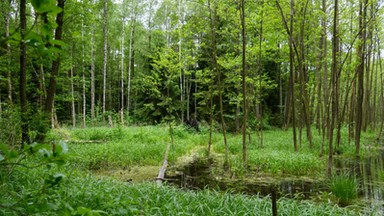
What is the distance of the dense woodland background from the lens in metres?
6.65

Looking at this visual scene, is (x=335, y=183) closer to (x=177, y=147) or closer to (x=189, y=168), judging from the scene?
(x=189, y=168)

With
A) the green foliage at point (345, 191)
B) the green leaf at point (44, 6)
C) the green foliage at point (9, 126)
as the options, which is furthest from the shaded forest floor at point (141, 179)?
the green foliage at point (9, 126)

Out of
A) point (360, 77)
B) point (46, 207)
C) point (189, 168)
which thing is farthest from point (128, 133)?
point (46, 207)

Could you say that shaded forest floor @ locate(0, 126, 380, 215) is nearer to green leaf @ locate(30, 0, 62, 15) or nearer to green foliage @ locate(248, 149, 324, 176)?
green foliage @ locate(248, 149, 324, 176)

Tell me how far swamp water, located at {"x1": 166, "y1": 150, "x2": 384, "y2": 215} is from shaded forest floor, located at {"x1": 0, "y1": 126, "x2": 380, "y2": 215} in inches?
11.5

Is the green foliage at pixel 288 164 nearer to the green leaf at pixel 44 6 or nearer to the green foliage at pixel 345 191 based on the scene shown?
the green foliage at pixel 345 191

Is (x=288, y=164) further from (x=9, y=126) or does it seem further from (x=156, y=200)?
(x=9, y=126)

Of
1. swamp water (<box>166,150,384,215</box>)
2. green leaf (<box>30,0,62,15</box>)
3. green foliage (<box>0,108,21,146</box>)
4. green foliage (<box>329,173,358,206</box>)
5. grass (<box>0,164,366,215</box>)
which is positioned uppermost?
green leaf (<box>30,0,62,15</box>)

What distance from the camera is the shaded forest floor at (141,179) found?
2.79 metres

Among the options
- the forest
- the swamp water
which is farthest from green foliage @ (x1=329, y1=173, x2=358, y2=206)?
the swamp water

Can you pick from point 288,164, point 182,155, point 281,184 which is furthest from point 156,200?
point 182,155

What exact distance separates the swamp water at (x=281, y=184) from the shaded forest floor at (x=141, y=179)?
0.29 m

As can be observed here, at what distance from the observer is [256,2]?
892cm

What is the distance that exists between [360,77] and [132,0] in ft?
64.8
